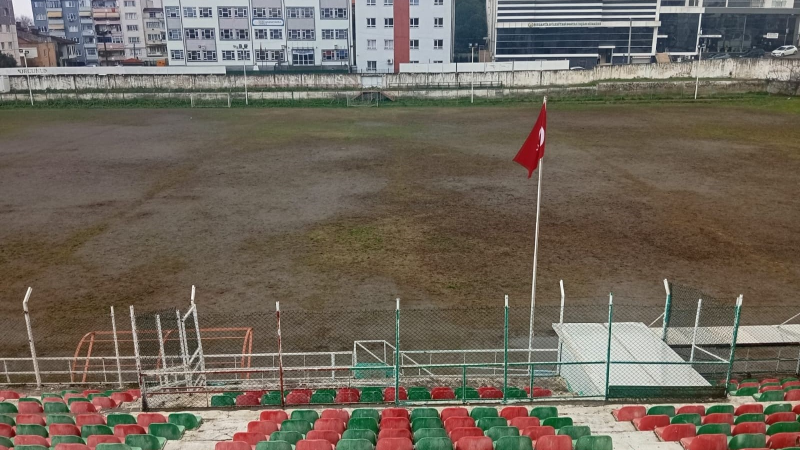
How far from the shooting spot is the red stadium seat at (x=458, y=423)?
32.3 feet

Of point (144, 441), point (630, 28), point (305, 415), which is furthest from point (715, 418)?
point (630, 28)

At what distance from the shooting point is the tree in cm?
8050

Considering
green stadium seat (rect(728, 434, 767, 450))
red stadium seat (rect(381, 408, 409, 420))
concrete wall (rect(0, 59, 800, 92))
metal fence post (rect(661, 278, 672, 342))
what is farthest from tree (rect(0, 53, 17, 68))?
green stadium seat (rect(728, 434, 767, 450))

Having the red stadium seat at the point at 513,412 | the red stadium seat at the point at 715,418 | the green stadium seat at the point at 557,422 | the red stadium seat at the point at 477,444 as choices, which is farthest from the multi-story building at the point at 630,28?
the red stadium seat at the point at 477,444

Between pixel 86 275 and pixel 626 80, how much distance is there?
5662 centimetres

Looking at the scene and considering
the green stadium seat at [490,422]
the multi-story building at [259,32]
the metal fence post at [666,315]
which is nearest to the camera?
the green stadium seat at [490,422]

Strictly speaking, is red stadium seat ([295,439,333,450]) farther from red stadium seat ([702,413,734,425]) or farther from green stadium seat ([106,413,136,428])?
red stadium seat ([702,413,734,425])

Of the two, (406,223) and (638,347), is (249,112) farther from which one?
(638,347)

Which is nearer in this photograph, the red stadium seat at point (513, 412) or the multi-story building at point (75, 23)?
the red stadium seat at point (513, 412)

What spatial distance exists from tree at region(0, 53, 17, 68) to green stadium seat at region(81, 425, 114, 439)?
85.7 meters

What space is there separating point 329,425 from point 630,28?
10145cm

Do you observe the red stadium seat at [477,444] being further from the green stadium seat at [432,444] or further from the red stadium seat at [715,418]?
the red stadium seat at [715,418]

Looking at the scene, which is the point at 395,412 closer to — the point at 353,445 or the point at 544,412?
the point at 353,445

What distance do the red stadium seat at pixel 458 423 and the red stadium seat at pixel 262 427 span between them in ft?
8.64
